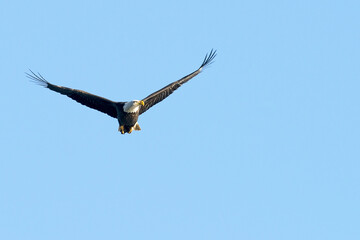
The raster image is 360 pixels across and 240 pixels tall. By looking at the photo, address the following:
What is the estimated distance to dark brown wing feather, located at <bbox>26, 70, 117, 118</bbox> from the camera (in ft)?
Result: 117

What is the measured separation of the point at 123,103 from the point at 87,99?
1325 millimetres

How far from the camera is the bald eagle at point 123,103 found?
35.7m

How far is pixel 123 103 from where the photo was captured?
36188 mm

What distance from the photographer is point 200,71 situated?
38031 millimetres

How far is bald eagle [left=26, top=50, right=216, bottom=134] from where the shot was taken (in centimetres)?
3569

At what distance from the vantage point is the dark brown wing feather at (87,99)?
35.6m

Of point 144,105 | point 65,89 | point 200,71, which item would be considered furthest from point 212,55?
point 65,89

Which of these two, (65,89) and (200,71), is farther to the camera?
(200,71)

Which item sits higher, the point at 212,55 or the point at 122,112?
the point at 212,55

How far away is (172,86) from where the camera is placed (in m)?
37.2

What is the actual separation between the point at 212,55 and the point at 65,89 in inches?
242

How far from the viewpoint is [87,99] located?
36.1 meters

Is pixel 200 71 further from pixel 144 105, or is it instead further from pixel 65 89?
pixel 65 89

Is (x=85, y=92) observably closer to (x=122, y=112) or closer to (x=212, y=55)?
(x=122, y=112)
